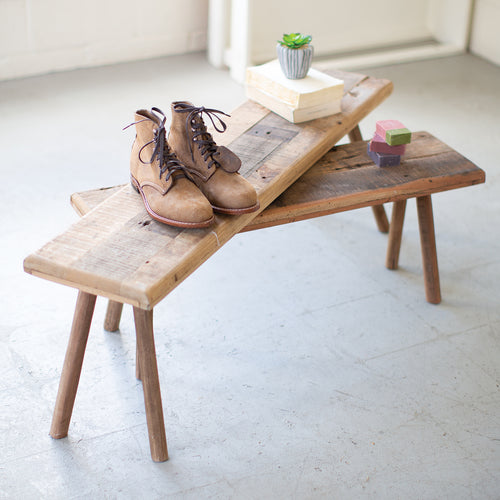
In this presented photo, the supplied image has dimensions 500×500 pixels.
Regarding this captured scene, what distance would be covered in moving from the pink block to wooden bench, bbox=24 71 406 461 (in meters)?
0.19

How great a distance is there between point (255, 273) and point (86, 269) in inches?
36.0

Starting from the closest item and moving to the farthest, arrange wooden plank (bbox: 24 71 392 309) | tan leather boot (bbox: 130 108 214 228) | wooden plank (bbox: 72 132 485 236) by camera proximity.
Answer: wooden plank (bbox: 24 71 392 309) < tan leather boot (bbox: 130 108 214 228) < wooden plank (bbox: 72 132 485 236)

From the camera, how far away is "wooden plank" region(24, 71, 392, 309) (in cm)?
140

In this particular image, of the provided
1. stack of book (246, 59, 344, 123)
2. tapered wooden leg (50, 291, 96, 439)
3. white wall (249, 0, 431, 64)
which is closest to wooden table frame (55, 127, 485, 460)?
tapered wooden leg (50, 291, 96, 439)

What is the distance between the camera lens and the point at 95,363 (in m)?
1.88

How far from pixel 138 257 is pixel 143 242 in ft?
0.19

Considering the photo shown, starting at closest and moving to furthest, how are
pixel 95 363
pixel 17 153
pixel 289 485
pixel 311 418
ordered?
pixel 289 485 < pixel 311 418 < pixel 95 363 < pixel 17 153

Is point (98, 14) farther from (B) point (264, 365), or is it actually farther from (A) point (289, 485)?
(A) point (289, 485)

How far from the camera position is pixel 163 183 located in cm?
154

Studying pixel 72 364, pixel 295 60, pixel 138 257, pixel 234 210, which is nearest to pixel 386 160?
pixel 295 60

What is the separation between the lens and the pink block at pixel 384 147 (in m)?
2.00

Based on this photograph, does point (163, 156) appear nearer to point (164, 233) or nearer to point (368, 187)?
point (164, 233)

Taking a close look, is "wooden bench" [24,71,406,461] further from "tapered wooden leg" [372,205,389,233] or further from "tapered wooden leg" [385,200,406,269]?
"tapered wooden leg" [372,205,389,233]

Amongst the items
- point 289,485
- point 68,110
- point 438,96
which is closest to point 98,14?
point 68,110
